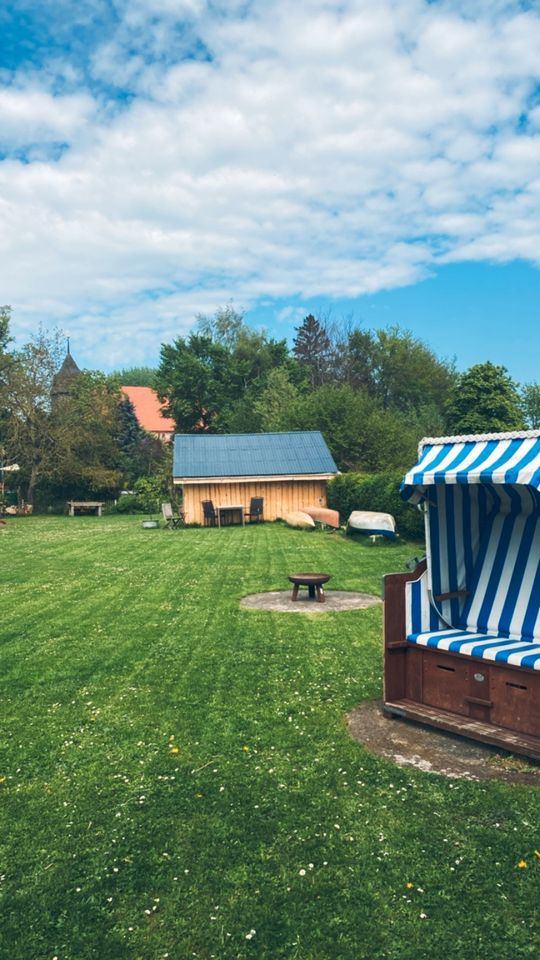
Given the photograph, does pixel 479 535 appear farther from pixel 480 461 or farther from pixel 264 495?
pixel 264 495

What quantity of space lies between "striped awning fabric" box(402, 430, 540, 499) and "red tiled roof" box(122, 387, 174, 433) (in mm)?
72998

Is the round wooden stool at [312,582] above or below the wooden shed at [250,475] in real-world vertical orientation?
below

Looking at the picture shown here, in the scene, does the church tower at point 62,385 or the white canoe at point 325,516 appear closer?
the white canoe at point 325,516

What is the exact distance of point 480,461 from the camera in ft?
19.0

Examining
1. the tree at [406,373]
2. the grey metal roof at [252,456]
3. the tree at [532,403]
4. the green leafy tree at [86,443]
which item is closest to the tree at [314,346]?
the tree at [406,373]

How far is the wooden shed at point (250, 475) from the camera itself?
28.7 meters

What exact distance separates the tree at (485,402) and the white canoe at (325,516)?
14977 millimetres

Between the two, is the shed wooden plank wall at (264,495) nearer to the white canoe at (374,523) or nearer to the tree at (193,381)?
the white canoe at (374,523)

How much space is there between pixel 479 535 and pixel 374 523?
1422cm

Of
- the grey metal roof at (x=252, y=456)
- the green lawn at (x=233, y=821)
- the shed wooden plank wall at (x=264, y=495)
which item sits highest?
the grey metal roof at (x=252, y=456)

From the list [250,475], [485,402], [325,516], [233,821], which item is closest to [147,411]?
[485,402]

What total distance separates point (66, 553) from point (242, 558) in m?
5.71

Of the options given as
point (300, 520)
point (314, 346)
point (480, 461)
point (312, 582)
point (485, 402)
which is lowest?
point (312, 582)

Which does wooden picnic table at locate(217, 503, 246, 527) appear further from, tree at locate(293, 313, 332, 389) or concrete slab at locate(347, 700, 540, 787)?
tree at locate(293, 313, 332, 389)
